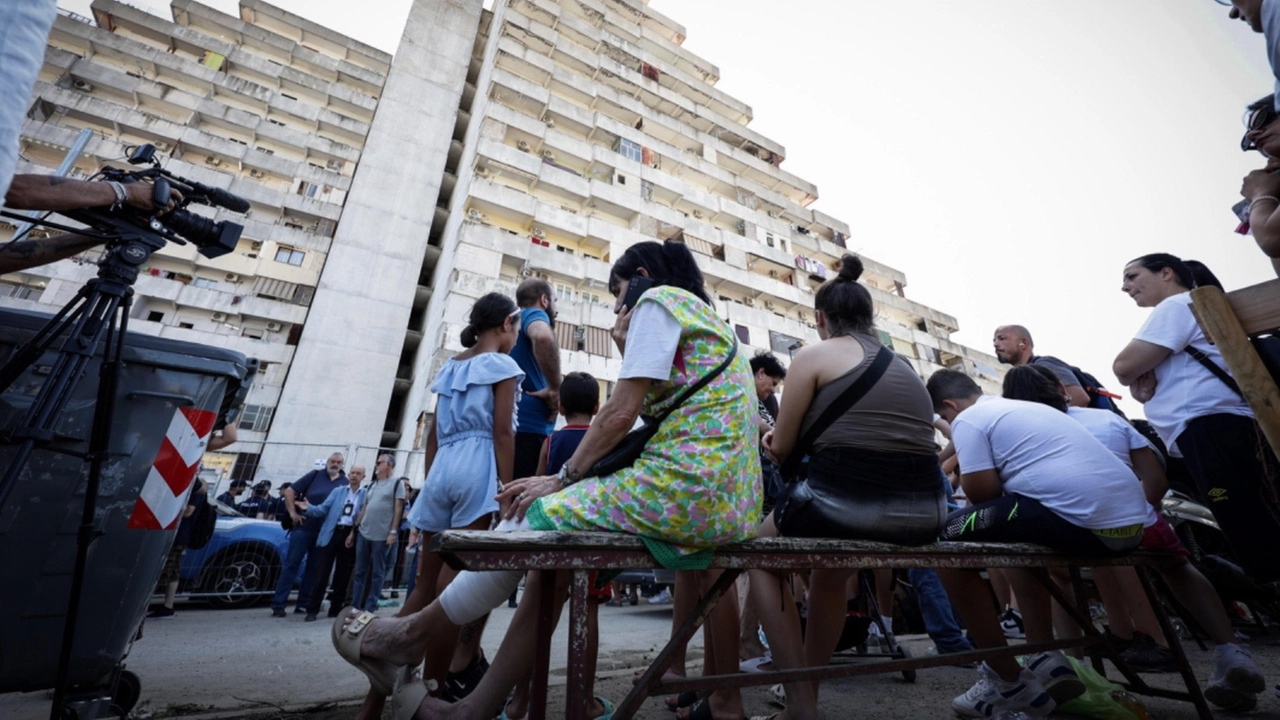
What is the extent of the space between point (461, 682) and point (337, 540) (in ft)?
17.5

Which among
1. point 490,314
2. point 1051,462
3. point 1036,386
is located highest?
point 490,314

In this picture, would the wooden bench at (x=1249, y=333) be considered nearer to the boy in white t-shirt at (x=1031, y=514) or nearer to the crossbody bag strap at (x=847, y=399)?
the boy in white t-shirt at (x=1031, y=514)

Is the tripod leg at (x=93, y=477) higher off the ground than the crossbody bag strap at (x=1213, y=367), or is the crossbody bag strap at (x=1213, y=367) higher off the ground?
the crossbody bag strap at (x=1213, y=367)

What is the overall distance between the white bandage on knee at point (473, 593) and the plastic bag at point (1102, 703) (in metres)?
2.53

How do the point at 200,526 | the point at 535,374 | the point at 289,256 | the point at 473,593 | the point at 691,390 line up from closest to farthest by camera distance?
the point at 473,593 → the point at 691,390 → the point at 535,374 → the point at 200,526 → the point at 289,256

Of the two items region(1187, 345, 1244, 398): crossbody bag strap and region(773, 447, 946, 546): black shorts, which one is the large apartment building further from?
region(1187, 345, 1244, 398): crossbody bag strap

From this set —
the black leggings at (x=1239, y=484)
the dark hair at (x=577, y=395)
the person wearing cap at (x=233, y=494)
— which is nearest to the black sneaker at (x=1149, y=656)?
the black leggings at (x=1239, y=484)

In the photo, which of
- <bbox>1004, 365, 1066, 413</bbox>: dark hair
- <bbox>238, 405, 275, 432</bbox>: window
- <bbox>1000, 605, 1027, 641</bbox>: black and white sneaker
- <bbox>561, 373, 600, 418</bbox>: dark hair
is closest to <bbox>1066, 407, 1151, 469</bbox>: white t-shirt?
<bbox>1004, 365, 1066, 413</bbox>: dark hair

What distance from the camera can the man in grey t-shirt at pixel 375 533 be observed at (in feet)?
21.2

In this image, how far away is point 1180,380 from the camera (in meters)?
2.40

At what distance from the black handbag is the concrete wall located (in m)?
17.2

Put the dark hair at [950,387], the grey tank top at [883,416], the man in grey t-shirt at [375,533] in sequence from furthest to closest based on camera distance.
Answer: the man in grey t-shirt at [375,533]
the dark hair at [950,387]
the grey tank top at [883,416]

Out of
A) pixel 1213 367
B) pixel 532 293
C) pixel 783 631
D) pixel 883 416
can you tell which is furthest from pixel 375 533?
pixel 1213 367

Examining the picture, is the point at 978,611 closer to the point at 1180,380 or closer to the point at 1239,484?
the point at 1239,484
